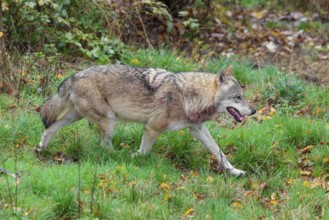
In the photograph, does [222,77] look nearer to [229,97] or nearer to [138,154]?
[229,97]

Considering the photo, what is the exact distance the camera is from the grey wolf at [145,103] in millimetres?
7672

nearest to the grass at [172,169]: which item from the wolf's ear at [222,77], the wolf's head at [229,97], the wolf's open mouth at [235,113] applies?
the wolf's open mouth at [235,113]

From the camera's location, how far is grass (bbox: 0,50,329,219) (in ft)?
19.6

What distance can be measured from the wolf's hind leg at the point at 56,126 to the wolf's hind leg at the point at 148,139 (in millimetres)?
878

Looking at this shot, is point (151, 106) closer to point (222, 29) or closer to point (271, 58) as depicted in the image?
point (271, 58)

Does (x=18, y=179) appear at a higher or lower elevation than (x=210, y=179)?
higher

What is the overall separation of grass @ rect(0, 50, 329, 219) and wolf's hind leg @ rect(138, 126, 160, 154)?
0.11 m

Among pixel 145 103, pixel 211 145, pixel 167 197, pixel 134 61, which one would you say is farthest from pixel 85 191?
pixel 134 61

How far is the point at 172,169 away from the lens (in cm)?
743

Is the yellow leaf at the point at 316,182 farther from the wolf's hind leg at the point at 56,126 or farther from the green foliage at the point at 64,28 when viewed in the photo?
the green foliage at the point at 64,28

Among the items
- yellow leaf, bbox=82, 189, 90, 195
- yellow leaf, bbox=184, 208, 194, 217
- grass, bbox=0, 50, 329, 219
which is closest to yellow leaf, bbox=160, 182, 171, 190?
grass, bbox=0, 50, 329, 219

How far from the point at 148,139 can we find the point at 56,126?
3.77 feet

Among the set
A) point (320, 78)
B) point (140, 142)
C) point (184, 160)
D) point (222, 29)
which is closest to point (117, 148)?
point (140, 142)

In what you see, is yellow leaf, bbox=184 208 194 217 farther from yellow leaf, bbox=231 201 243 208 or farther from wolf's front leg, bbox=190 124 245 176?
wolf's front leg, bbox=190 124 245 176
